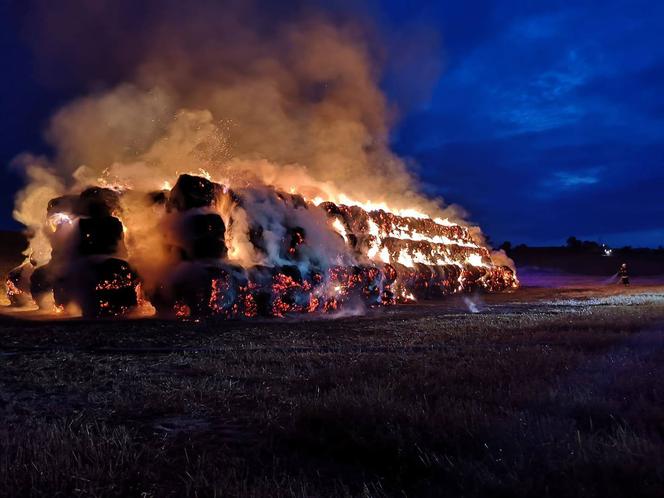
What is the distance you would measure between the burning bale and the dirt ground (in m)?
7.13

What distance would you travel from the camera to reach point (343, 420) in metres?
4.89

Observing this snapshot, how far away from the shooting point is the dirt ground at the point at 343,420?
358 centimetres

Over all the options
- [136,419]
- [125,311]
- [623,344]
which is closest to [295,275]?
[125,311]

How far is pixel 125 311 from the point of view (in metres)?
17.0

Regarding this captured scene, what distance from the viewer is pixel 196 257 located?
17.2 m

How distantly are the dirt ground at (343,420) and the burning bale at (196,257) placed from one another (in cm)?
713

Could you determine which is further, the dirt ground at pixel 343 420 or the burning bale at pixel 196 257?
the burning bale at pixel 196 257

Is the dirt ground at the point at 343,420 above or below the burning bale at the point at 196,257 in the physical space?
below

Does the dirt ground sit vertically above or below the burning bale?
below

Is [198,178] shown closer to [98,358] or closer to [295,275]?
[295,275]

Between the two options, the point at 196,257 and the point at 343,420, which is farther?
the point at 196,257

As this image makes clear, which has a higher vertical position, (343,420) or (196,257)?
(196,257)

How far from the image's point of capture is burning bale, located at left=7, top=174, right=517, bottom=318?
16.8 m

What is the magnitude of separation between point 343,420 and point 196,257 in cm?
1314
